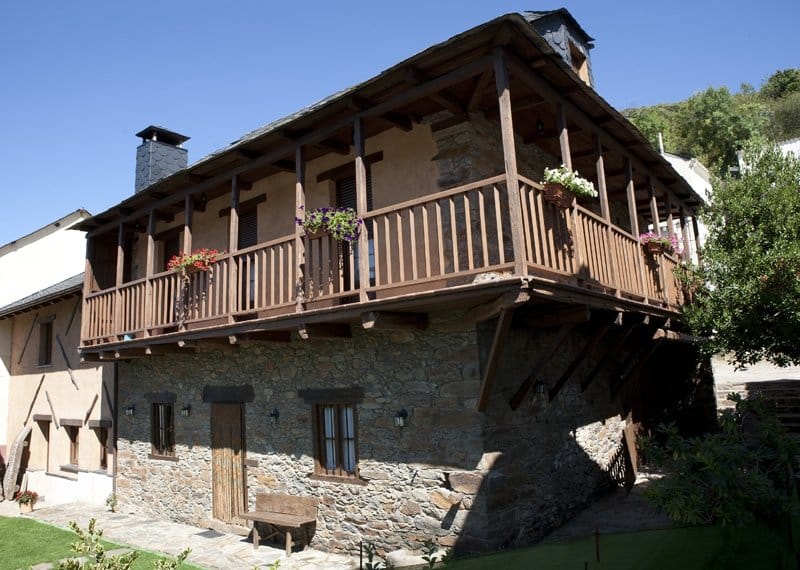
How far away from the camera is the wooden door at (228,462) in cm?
912

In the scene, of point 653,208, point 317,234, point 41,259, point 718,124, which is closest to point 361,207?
point 317,234

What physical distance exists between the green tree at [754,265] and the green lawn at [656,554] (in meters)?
4.61

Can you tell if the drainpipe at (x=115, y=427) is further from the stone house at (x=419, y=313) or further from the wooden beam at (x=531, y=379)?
the wooden beam at (x=531, y=379)

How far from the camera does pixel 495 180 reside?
550 cm

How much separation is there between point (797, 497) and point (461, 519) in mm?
3224

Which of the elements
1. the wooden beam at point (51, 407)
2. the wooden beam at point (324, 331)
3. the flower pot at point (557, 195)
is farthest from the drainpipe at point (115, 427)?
the flower pot at point (557, 195)

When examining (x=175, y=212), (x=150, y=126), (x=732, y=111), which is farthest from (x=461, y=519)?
(x=732, y=111)

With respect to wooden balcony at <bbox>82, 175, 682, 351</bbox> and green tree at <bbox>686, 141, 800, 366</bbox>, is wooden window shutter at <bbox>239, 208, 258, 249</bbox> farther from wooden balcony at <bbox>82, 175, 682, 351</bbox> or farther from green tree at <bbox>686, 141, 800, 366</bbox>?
green tree at <bbox>686, 141, 800, 366</bbox>

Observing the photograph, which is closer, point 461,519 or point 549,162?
point 461,519

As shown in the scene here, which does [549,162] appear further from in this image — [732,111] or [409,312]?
[732,111]

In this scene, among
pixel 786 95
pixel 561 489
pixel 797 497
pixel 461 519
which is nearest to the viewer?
pixel 797 497

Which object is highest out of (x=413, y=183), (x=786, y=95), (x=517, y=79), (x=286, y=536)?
(x=786, y=95)

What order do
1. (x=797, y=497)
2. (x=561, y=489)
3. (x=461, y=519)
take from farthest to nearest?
(x=561, y=489), (x=461, y=519), (x=797, y=497)

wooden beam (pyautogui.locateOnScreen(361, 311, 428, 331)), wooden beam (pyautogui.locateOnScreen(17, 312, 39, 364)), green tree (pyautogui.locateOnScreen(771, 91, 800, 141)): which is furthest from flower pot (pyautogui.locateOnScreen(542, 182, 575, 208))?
green tree (pyautogui.locateOnScreen(771, 91, 800, 141))
